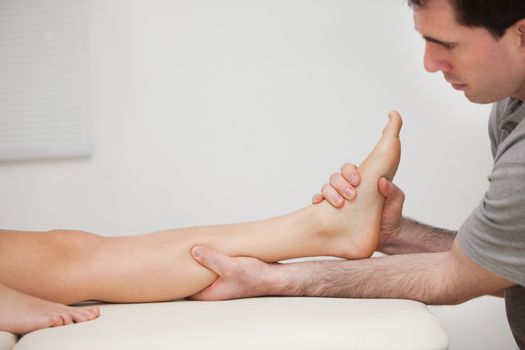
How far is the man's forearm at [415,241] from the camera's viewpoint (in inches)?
68.4

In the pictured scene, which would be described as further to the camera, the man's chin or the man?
the man's chin

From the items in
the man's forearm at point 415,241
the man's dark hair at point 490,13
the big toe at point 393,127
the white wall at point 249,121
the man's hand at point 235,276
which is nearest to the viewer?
the man's dark hair at point 490,13

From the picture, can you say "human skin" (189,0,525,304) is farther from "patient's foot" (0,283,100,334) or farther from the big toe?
"patient's foot" (0,283,100,334)

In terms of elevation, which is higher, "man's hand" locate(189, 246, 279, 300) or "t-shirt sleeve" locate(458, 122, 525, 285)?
"t-shirt sleeve" locate(458, 122, 525, 285)

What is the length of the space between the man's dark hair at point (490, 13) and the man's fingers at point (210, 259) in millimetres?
694

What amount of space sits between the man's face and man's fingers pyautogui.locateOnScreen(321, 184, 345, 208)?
0.36 metres

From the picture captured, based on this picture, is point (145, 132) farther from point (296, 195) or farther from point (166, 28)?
point (296, 195)

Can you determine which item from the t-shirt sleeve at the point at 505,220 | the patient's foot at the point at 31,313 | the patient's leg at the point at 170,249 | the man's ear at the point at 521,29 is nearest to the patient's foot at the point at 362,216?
the patient's leg at the point at 170,249

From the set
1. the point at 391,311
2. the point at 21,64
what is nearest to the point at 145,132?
the point at 21,64

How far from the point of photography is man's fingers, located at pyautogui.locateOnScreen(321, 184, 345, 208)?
1514 millimetres

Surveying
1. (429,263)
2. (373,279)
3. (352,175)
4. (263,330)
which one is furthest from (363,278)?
(263,330)

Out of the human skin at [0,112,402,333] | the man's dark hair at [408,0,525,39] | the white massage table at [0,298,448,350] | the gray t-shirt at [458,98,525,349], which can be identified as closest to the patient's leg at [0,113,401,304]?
the human skin at [0,112,402,333]

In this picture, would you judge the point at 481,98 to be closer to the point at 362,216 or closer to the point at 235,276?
the point at 362,216

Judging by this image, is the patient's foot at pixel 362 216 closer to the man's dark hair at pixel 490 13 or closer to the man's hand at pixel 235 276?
the man's hand at pixel 235 276
